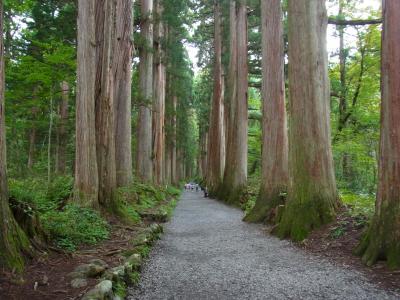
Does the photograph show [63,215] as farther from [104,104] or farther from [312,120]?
[312,120]

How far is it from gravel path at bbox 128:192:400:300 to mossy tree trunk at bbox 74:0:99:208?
6.16 ft

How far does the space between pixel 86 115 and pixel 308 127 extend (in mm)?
4503

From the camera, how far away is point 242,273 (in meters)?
4.94

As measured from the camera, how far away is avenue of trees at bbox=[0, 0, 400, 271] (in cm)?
500

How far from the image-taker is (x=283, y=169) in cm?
1128

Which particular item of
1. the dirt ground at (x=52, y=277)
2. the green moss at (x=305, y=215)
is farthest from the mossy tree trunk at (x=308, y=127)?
the dirt ground at (x=52, y=277)

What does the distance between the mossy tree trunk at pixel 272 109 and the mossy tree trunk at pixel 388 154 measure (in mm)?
5669

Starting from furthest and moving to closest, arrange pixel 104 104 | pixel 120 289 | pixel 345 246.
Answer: pixel 104 104 < pixel 345 246 < pixel 120 289

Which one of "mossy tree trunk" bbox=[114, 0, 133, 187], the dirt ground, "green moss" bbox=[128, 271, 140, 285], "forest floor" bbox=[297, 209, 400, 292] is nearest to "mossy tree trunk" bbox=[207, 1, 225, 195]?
"mossy tree trunk" bbox=[114, 0, 133, 187]

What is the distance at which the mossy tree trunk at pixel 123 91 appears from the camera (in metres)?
11.3

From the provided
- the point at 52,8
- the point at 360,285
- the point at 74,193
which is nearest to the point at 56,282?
the point at 360,285

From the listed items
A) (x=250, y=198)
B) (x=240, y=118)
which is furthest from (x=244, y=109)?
(x=250, y=198)

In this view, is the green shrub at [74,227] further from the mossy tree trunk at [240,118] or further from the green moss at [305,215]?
the mossy tree trunk at [240,118]

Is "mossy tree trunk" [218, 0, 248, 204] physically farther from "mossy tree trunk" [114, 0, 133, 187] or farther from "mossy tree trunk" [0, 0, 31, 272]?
"mossy tree trunk" [0, 0, 31, 272]
